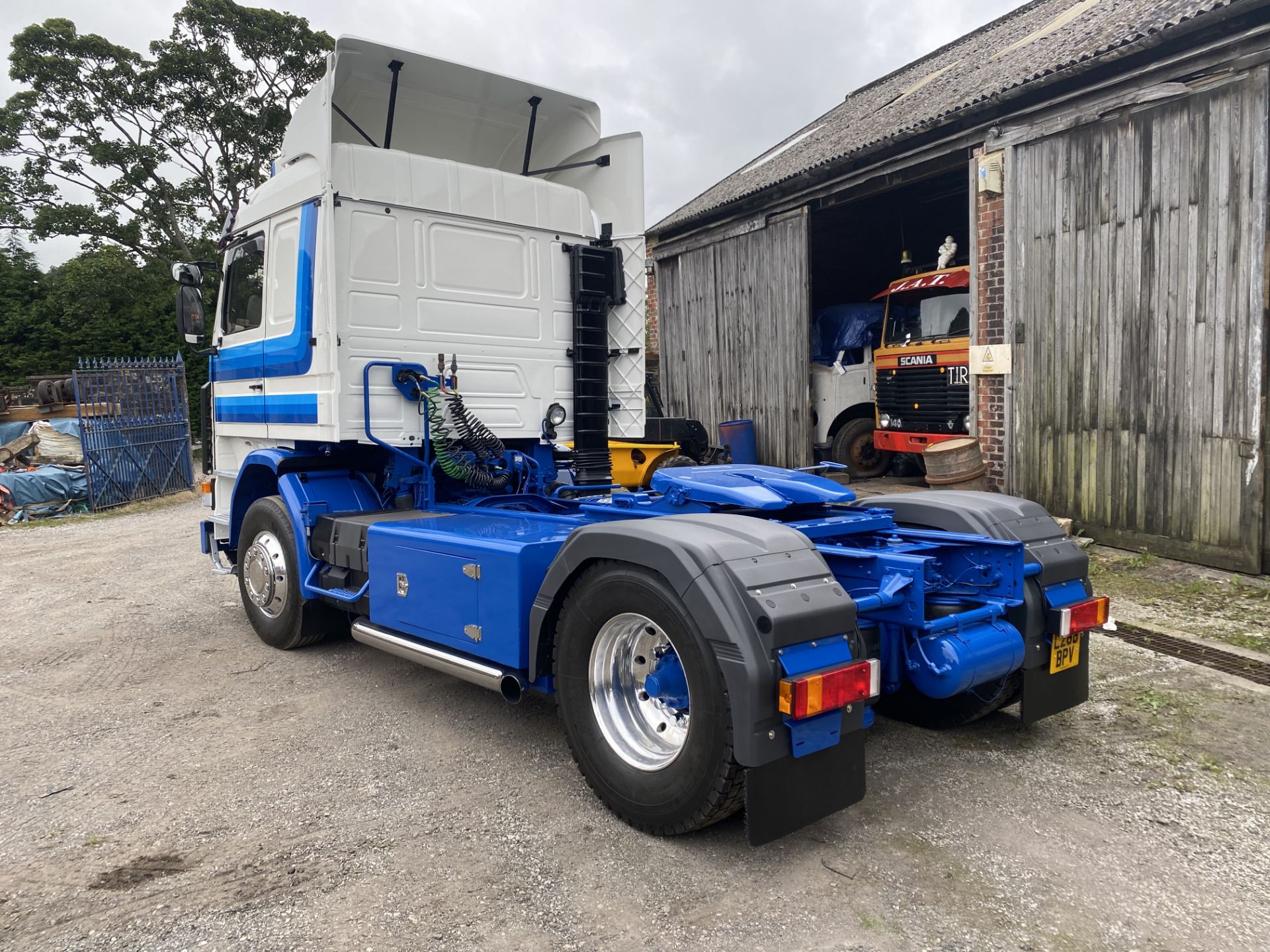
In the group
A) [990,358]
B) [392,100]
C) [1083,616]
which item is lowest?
[1083,616]

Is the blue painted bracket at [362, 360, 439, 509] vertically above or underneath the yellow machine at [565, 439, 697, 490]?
above

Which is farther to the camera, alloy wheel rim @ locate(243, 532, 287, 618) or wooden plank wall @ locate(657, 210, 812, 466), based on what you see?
wooden plank wall @ locate(657, 210, 812, 466)

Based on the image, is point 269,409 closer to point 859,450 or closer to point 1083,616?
point 1083,616

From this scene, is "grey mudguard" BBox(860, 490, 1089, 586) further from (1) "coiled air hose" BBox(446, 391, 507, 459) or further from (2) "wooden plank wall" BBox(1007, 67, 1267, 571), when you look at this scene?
(2) "wooden plank wall" BBox(1007, 67, 1267, 571)

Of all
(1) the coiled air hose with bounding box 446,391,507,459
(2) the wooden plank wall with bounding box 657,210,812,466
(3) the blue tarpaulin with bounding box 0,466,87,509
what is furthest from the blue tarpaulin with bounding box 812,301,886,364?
(3) the blue tarpaulin with bounding box 0,466,87,509

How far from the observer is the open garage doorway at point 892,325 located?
10.6m

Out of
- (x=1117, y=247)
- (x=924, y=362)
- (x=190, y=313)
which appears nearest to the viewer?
(x=190, y=313)

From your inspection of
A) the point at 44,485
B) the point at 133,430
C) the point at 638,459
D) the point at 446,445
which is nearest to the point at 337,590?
the point at 446,445

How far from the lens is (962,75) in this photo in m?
11.0

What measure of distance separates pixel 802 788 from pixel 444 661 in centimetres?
184

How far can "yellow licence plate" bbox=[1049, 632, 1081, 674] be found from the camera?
11.7ft

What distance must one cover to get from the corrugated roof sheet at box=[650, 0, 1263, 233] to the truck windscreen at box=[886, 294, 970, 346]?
2.15 meters

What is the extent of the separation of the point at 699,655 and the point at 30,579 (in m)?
8.28

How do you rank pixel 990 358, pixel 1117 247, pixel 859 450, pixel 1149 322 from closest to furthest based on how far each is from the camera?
1. pixel 1149 322
2. pixel 1117 247
3. pixel 990 358
4. pixel 859 450
